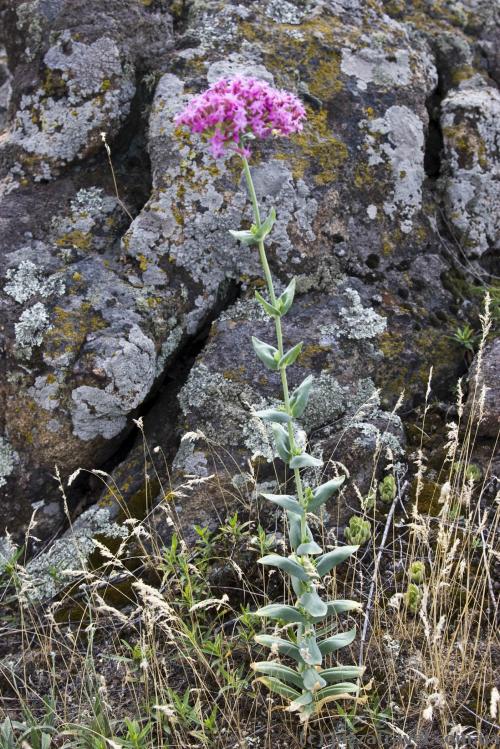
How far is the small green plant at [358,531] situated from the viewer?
321 centimetres

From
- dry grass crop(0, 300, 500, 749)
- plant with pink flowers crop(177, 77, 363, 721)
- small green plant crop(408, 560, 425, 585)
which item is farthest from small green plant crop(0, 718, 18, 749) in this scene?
small green plant crop(408, 560, 425, 585)

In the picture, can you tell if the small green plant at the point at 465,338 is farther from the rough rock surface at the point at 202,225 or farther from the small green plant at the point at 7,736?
the small green plant at the point at 7,736

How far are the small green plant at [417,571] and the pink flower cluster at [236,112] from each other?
1857 mm

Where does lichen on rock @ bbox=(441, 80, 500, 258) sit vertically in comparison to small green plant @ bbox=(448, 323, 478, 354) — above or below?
above

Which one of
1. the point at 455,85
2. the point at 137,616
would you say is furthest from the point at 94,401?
the point at 455,85

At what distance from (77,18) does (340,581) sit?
3.76 metres

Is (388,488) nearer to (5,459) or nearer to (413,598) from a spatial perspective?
(413,598)

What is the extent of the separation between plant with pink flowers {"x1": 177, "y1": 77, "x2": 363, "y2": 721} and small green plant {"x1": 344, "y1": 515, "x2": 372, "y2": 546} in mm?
499

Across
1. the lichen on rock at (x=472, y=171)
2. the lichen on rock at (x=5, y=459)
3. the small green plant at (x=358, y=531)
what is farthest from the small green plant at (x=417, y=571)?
the lichen on rock at (x=472, y=171)

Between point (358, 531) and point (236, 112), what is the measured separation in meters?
1.91

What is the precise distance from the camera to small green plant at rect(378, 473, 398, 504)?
347 centimetres

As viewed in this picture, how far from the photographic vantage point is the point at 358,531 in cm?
322

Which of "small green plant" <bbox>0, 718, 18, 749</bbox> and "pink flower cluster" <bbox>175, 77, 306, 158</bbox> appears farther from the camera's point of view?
"small green plant" <bbox>0, 718, 18, 749</bbox>

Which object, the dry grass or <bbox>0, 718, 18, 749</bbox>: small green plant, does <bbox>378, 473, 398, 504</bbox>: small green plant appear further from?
<bbox>0, 718, 18, 749</bbox>: small green plant
